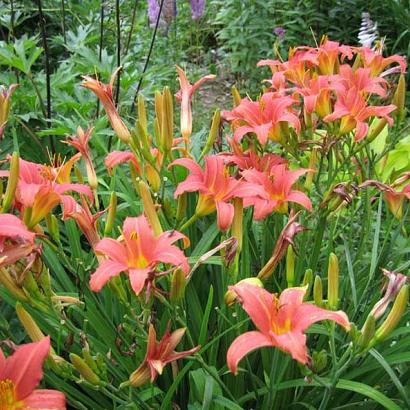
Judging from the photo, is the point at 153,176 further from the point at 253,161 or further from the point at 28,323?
the point at 28,323

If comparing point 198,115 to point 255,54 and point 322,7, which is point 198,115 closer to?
point 255,54

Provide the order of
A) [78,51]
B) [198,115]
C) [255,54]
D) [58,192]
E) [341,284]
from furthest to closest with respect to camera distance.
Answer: [255,54] → [198,115] → [78,51] → [341,284] → [58,192]

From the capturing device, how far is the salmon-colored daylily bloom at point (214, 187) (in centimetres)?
127

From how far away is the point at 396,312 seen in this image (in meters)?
1.05

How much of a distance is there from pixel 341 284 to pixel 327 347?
0.79 feet

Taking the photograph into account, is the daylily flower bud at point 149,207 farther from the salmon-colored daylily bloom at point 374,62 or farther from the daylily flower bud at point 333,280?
the salmon-colored daylily bloom at point 374,62

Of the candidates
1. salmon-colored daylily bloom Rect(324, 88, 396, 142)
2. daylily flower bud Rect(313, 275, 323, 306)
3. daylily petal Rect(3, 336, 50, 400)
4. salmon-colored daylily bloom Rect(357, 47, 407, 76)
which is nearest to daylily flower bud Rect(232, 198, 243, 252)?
daylily flower bud Rect(313, 275, 323, 306)

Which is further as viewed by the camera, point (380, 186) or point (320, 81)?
point (320, 81)

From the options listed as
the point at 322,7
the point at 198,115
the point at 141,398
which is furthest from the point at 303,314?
the point at 322,7

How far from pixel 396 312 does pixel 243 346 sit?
0.94ft

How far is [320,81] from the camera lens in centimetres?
159

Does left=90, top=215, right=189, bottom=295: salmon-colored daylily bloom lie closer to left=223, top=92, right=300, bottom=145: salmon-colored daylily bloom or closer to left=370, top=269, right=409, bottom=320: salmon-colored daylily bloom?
left=370, top=269, right=409, bottom=320: salmon-colored daylily bloom

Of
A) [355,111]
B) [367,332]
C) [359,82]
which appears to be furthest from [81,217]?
[359,82]

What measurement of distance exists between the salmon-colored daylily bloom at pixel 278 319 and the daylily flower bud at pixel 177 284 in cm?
15
